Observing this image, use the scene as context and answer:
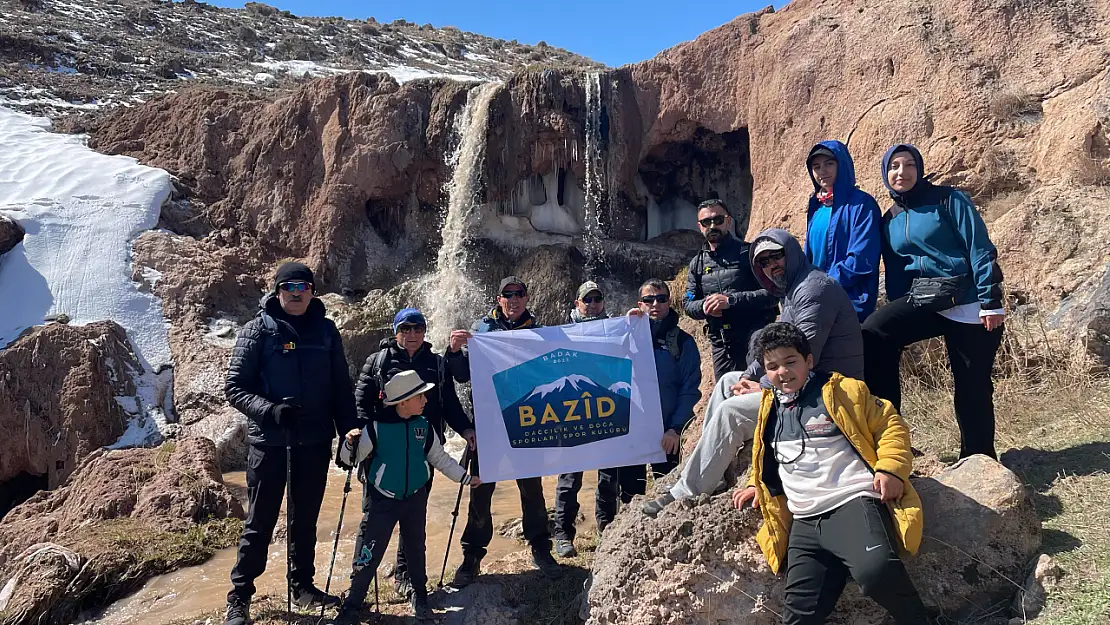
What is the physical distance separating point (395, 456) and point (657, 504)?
4.69 ft

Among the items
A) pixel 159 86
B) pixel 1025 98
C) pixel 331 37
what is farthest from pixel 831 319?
pixel 331 37

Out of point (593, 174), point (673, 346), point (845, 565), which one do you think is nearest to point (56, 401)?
point (673, 346)

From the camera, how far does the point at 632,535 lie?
3.18m

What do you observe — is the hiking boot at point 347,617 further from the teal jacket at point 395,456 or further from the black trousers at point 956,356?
the black trousers at point 956,356

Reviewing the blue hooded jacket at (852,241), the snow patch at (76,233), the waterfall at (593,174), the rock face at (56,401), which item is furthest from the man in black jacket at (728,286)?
the snow patch at (76,233)

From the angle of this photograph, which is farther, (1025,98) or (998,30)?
(998,30)

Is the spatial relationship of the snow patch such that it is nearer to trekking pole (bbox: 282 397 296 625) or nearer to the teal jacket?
trekking pole (bbox: 282 397 296 625)

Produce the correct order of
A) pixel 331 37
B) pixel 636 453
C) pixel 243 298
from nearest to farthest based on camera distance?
pixel 636 453 → pixel 243 298 → pixel 331 37

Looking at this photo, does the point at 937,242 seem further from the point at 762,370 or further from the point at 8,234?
the point at 8,234

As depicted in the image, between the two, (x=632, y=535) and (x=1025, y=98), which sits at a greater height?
(x=1025, y=98)

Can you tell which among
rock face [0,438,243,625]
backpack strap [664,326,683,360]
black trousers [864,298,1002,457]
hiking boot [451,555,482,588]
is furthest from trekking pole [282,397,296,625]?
black trousers [864,298,1002,457]

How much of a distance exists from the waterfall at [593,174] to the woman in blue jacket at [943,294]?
25.4ft

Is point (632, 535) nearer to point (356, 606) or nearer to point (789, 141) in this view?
point (356, 606)

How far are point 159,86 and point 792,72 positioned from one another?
15.1m
